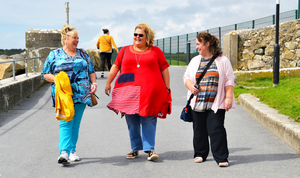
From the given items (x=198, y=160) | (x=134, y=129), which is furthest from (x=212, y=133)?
(x=134, y=129)

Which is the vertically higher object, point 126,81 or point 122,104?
point 126,81

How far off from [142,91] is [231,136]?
7.14 feet

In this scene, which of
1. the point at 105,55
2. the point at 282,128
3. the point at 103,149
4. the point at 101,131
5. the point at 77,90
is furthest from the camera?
the point at 105,55

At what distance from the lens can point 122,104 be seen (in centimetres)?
480

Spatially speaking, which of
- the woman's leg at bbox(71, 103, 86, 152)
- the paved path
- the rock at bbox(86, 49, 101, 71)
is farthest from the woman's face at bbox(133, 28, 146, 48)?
the rock at bbox(86, 49, 101, 71)

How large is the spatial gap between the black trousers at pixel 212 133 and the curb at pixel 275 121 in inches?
50.7

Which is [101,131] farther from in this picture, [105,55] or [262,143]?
[105,55]

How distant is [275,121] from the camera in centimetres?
615

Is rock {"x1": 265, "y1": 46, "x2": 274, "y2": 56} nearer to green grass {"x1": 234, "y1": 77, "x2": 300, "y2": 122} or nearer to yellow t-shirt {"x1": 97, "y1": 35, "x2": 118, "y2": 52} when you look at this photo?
green grass {"x1": 234, "y1": 77, "x2": 300, "y2": 122}

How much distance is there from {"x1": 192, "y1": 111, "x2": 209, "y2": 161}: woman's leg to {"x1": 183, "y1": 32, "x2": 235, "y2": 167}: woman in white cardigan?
30mm

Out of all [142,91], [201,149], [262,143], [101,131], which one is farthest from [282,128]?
[101,131]

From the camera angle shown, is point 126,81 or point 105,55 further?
point 105,55

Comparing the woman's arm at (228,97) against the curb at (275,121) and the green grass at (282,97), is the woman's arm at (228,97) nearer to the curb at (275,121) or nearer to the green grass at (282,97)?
the curb at (275,121)

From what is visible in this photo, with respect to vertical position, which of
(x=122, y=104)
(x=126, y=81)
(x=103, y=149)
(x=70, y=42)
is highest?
(x=70, y=42)
